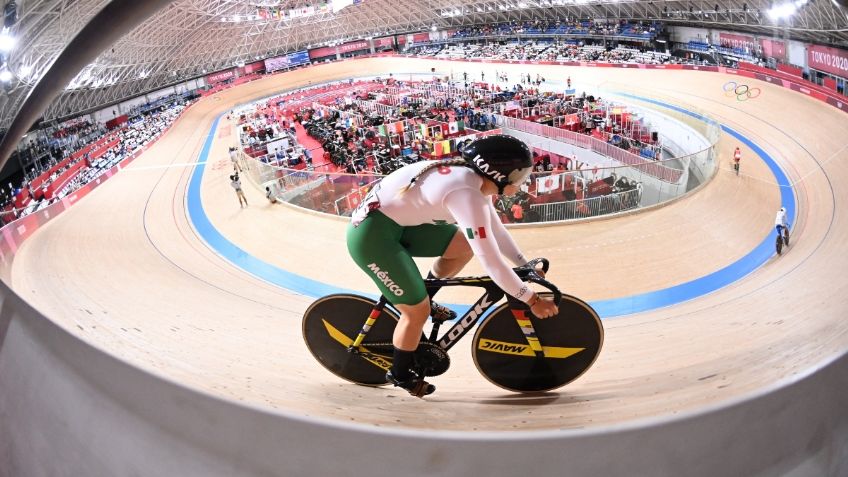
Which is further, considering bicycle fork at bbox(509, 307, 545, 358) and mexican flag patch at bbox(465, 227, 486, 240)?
bicycle fork at bbox(509, 307, 545, 358)

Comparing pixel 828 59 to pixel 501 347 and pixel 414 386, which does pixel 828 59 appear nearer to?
pixel 501 347

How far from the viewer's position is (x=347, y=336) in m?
2.24

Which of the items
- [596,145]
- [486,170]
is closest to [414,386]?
[486,170]

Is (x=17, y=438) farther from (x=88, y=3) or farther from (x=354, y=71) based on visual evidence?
(x=354, y=71)

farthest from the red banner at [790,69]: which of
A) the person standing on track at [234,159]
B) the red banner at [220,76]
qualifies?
the red banner at [220,76]

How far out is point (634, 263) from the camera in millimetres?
6188

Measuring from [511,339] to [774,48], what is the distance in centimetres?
1803

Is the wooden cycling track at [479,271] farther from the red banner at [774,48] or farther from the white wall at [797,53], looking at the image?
the red banner at [774,48]

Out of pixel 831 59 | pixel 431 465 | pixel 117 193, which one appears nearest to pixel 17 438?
pixel 431 465

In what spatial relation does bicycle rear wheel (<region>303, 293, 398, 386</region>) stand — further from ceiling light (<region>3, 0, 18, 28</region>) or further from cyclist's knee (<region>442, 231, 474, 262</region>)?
ceiling light (<region>3, 0, 18, 28</region>)

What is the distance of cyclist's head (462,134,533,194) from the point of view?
64.1 inches

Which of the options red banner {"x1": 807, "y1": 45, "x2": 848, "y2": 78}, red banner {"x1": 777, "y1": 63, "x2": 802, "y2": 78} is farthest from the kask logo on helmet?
red banner {"x1": 777, "y1": 63, "x2": 802, "y2": 78}

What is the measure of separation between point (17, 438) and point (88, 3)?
16835 millimetres

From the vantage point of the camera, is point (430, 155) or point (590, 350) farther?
point (430, 155)
